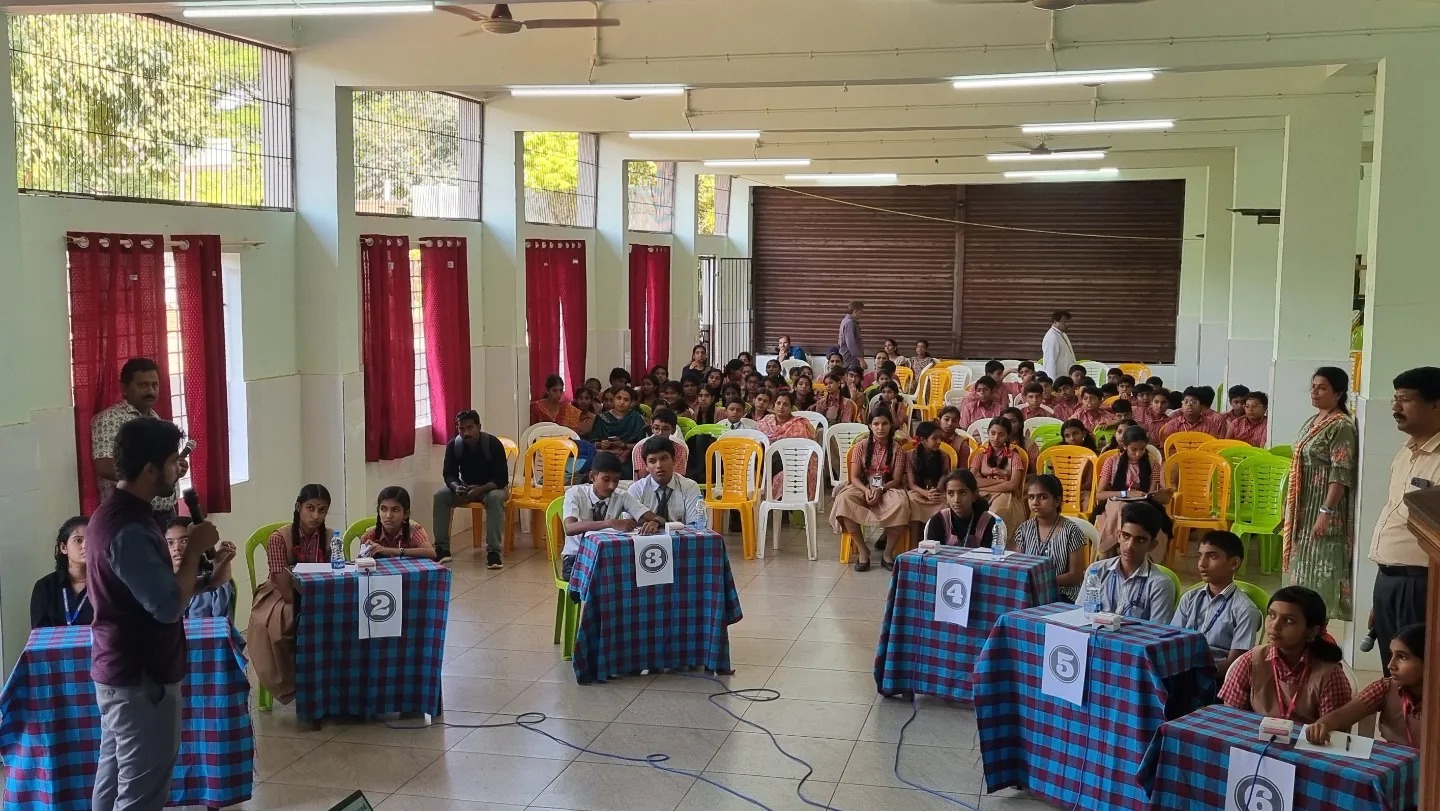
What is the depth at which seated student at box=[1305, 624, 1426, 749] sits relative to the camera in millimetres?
4395

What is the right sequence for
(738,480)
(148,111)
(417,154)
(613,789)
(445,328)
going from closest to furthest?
(613,789)
(148,111)
(738,480)
(445,328)
(417,154)

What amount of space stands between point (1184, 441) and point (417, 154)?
6.78 metres

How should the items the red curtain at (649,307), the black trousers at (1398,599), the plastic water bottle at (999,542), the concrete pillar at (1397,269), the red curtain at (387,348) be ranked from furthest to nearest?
the red curtain at (649,307) → the red curtain at (387,348) → the concrete pillar at (1397,269) → the plastic water bottle at (999,542) → the black trousers at (1398,599)

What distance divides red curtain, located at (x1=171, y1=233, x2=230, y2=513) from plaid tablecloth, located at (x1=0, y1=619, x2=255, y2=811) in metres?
2.64

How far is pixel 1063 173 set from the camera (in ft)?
62.7

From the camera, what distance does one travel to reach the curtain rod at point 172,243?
6867 mm

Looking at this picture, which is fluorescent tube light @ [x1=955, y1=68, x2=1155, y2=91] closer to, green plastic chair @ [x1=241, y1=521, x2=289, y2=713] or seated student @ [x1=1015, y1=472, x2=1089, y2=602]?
seated student @ [x1=1015, y1=472, x2=1089, y2=602]

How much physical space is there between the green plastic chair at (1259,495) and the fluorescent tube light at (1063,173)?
8703mm

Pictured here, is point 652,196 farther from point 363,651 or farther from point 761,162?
point 363,651

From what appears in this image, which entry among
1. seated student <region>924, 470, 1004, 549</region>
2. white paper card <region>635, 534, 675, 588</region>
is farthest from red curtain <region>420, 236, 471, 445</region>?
seated student <region>924, 470, 1004, 549</region>

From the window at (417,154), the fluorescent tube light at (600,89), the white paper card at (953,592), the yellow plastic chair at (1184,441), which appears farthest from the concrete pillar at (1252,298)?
the white paper card at (953,592)

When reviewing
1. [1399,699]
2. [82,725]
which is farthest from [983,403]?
[82,725]

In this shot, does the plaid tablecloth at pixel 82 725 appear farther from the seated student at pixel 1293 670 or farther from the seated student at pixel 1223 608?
the seated student at pixel 1223 608

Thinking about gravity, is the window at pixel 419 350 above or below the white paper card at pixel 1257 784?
above
